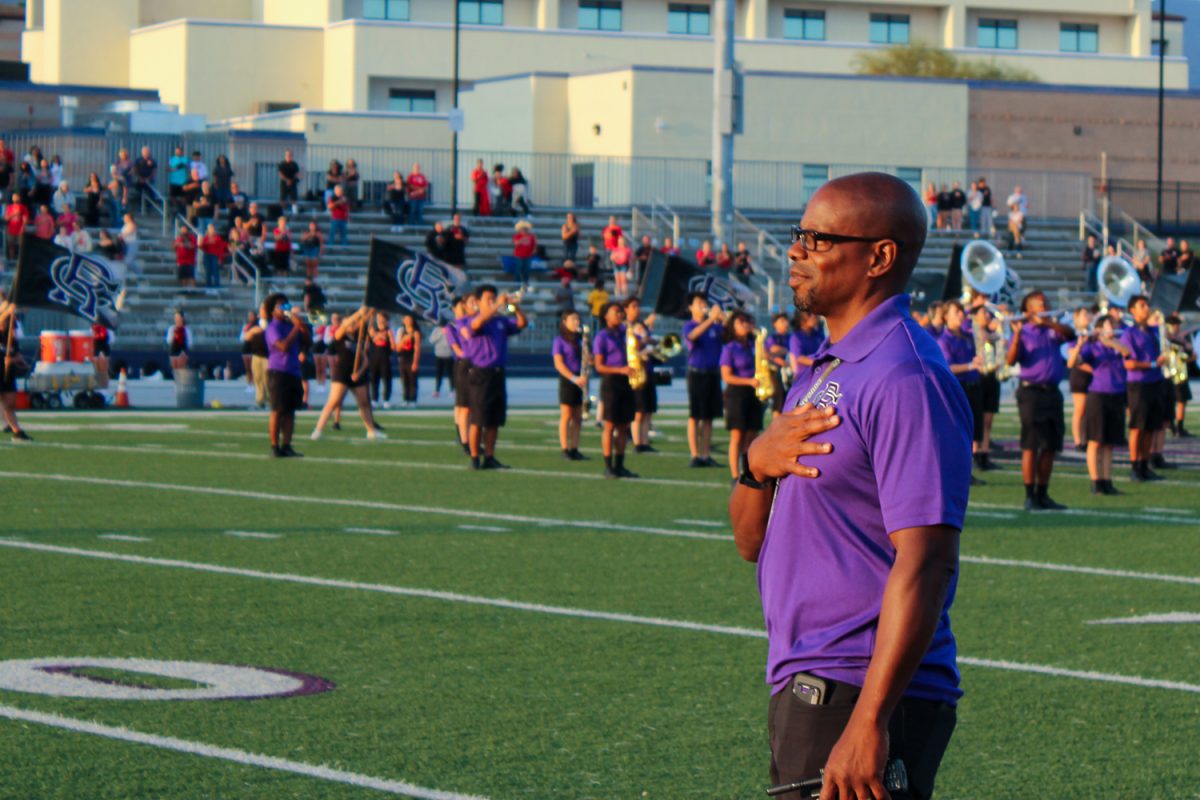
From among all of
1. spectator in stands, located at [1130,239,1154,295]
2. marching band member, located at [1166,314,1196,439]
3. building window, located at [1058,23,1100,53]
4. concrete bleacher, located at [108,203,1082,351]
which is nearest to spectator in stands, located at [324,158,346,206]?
concrete bleacher, located at [108,203,1082,351]

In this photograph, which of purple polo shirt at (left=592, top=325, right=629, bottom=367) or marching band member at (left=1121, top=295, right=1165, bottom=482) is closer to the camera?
marching band member at (left=1121, top=295, right=1165, bottom=482)

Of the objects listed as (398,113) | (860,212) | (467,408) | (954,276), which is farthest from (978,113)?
(860,212)

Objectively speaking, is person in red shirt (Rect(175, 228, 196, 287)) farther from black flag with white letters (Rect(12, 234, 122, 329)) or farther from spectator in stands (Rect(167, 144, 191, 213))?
black flag with white letters (Rect(12, 234, 122, 329))

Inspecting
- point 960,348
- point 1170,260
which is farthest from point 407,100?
point 960,348

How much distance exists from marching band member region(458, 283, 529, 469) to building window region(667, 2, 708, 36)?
160ft

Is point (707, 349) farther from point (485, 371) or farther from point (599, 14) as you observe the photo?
point (599, 14)

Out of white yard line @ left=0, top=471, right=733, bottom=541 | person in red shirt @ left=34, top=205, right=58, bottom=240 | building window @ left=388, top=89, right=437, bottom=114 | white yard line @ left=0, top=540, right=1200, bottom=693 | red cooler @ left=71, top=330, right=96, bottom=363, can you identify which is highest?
building window @ left=388, top=89, right=437, bottom=114

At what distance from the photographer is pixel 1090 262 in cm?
4366

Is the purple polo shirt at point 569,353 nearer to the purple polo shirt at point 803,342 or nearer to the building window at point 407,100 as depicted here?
the purple polo shirt at point 803,342

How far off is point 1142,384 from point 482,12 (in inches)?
1871

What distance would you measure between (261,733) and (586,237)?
3517 centimetres

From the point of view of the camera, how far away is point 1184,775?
6.19 metres

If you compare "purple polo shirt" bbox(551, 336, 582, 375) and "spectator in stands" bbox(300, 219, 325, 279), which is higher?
"spectator in stands" bbox(300, 219, 325, 279)

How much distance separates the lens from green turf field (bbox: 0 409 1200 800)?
20.3 feet
